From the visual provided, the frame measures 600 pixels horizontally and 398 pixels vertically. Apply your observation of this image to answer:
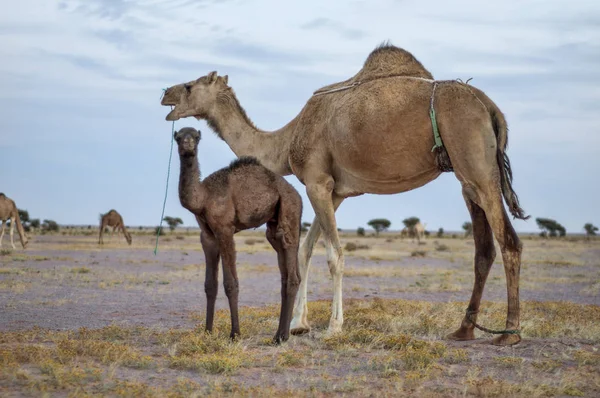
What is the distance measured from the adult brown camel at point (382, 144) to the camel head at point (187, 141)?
5.87 ft

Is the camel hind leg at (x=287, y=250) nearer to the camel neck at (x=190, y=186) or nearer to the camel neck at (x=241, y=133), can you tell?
the camel neck at (x=190, y=186)

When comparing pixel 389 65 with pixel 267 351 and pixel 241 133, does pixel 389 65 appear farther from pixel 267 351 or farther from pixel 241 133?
pixel 267 351

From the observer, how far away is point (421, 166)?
9656 mm

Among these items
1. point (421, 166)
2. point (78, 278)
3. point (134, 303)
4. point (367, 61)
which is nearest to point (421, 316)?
point (421, 166)

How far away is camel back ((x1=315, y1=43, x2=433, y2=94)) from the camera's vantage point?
10492 millimetres

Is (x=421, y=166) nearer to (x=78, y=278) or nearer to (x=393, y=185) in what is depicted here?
(x=393, y=185)

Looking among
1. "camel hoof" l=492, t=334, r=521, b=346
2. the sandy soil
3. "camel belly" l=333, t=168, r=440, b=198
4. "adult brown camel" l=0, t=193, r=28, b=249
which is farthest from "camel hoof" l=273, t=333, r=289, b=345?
"adult brown camel" l=0, t=193, r=28, b=249

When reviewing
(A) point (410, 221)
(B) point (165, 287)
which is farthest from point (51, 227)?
(B) point (165, 287)

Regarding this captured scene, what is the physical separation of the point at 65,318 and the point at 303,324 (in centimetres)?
470

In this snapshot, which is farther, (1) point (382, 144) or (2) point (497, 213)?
(1) point (382, 144)

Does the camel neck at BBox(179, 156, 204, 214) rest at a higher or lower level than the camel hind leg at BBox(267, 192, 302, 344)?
higher

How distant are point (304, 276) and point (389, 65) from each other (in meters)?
3.16

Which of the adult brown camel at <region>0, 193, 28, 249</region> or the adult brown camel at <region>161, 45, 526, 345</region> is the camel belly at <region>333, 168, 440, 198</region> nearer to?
the adult brown camel at <region>161, 45, 526, 345</region>

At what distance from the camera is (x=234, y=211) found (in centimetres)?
932
